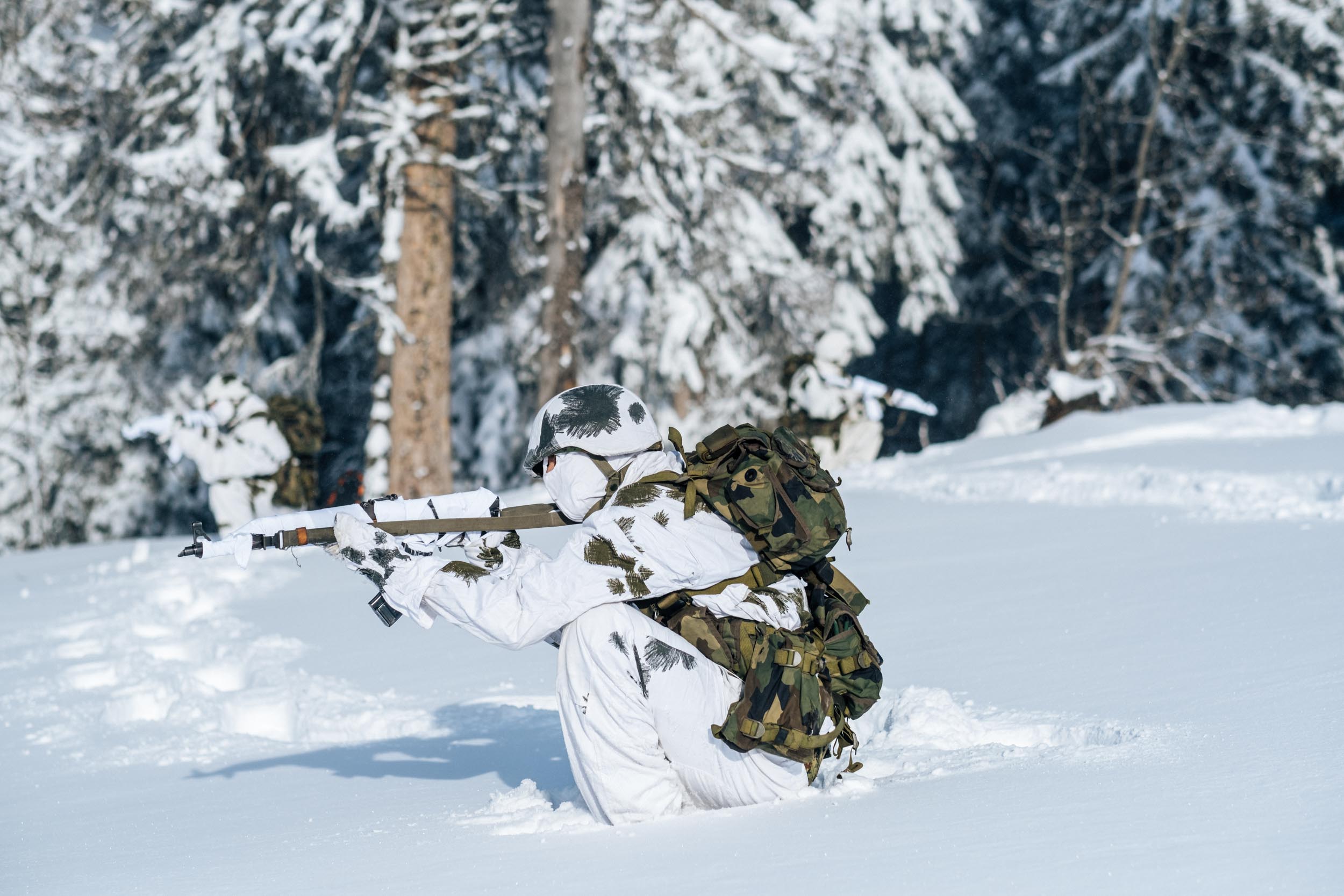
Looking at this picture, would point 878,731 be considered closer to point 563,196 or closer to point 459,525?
point 459,525

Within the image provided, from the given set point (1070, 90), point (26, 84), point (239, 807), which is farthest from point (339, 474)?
point (239, 807)

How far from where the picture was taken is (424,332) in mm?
11320

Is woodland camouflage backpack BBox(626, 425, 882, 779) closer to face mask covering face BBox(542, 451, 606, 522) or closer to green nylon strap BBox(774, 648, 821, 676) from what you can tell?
green nylon strap BBox(774, 648, 821, 676)

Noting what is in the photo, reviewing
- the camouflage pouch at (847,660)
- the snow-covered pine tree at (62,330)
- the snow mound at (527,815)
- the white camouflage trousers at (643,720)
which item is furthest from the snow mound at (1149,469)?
the snow-covered pine tree at (62,330)

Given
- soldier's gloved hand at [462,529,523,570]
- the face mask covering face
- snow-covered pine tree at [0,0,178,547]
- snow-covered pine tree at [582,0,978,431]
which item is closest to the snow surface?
soldier's gloved hand at [462,529,523,570]

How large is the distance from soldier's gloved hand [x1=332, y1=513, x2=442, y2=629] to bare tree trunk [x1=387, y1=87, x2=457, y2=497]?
27.8 feet

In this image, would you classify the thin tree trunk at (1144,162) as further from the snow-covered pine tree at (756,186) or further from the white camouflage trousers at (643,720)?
the white camouflage trousers at (643,720)

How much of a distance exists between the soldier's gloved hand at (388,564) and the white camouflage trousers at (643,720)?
0.32 m

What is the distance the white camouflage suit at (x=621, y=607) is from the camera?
8.77 ft

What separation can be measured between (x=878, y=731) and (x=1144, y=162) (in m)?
15.7

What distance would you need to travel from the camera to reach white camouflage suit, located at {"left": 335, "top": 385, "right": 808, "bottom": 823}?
8.77 feet

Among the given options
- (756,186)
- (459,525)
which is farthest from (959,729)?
(756,186)

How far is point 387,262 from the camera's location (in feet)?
37.5

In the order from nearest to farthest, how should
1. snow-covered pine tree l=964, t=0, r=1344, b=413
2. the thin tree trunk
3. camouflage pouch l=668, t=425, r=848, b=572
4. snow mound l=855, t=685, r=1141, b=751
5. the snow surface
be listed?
the snow surface
camouflage pouch l=668, t=425, r=848, b=572
snow mound l=855, t=685, r=1141, b=751
the thin tree trunk
snow-covered pine tree l=964, t=0, r=1344, b=413
